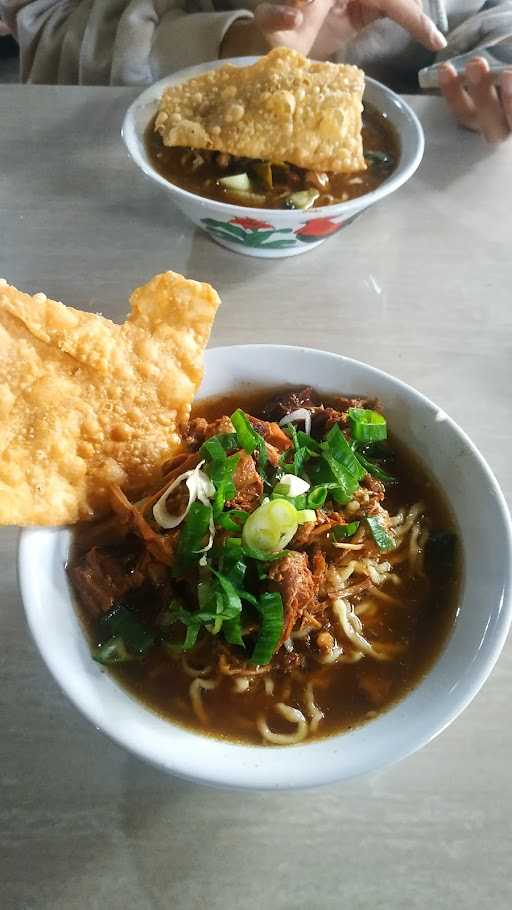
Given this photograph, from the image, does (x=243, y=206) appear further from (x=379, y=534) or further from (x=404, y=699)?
(x=404, y=699)

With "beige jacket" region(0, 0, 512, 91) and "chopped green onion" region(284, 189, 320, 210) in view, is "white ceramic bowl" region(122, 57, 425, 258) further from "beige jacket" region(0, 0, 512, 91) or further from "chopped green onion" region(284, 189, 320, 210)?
"beige jacket" region(0, 0, 512, 91)

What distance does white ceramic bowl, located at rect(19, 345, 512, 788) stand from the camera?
0.93m

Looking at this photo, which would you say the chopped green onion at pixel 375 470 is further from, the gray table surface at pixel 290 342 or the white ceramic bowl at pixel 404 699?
the gray table surface at pixel 290 342

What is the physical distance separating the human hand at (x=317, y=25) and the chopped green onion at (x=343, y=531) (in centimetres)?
190

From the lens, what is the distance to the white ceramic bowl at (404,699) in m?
0.93

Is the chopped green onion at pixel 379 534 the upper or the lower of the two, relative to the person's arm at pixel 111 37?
lower

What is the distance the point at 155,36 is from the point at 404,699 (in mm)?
2363

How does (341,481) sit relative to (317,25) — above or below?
below

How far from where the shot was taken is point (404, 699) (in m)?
1.05

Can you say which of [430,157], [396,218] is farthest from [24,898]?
[430,157]

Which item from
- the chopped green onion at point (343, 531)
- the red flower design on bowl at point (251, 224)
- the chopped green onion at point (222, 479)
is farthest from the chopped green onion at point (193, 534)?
the red flower design on bowl at point (251, 224)

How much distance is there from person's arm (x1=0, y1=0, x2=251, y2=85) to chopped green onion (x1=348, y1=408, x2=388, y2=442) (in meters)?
1.71

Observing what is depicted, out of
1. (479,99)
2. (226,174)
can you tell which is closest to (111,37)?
(226,174)

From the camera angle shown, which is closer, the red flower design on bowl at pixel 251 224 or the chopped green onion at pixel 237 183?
the red flower design on bowl at pixel 251 224
